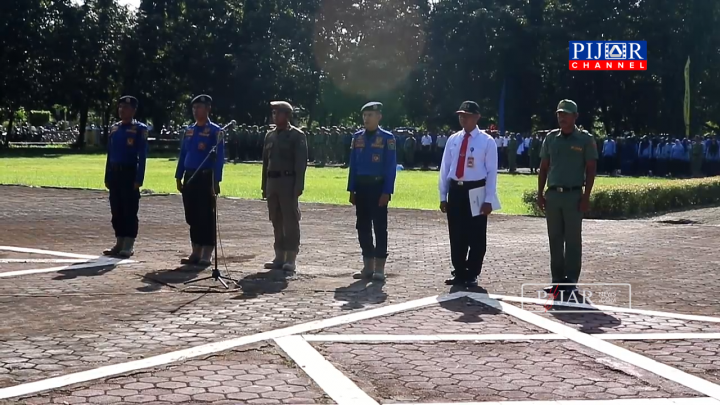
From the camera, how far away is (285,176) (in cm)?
1076

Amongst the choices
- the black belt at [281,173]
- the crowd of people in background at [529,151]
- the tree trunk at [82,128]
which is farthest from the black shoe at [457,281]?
the tree trunk at [82,128]

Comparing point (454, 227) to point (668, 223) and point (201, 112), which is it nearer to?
point (201, 112)

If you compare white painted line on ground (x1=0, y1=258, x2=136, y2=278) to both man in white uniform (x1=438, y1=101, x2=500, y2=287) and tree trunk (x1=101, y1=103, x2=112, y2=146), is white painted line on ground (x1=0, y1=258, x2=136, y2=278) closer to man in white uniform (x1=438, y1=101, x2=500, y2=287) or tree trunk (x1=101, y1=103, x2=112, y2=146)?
man in white uniform (x1=438, y1=101, x2=500, y2=287)

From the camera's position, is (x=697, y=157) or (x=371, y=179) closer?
(x=371, y=179)

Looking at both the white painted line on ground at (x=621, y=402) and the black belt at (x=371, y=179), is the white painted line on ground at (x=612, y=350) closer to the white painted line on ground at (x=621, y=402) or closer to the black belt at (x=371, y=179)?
the white painted line on ground at (x=621, y=402)

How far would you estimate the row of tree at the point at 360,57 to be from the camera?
49.9 m

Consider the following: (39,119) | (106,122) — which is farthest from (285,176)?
(39,119)

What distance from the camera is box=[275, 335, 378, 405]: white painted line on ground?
5.50 metres

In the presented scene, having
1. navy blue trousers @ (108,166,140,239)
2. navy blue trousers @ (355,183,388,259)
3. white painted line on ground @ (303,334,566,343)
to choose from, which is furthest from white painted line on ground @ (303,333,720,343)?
navy blue trousers @ (108,166,140,239)

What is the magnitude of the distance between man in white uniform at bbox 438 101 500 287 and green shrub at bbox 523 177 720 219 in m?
8.71

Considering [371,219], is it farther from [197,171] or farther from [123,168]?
[123,168]

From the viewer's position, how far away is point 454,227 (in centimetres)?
983

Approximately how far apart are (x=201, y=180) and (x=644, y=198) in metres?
11.3

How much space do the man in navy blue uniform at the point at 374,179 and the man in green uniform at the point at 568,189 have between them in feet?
5.44
